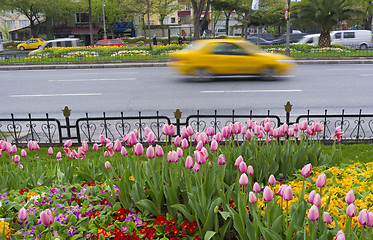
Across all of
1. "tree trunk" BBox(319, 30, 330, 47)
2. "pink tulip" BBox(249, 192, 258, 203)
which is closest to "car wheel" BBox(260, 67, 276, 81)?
"pink tulip" BBox(249, 192, 258, 203)

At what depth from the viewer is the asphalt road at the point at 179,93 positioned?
1044cm

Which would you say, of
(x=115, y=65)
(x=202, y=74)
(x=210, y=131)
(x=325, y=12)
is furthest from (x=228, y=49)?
(x=325, y=12)

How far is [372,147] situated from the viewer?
6.43 metres

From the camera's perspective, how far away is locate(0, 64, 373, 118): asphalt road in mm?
10445

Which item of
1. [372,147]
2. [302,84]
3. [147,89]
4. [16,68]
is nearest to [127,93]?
[147,89]

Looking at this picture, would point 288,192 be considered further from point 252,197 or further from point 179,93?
point 179,93

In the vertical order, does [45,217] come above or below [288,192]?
below

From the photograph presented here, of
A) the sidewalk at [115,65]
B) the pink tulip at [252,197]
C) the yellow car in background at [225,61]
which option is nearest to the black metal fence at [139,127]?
the pink tulip at [252,197]

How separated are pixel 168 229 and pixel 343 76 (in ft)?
46.7

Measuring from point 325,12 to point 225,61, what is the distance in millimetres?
15034

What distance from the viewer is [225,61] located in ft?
48.2

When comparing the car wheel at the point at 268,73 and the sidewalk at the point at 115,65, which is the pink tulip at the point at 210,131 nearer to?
the car wheel at the point at 268,73

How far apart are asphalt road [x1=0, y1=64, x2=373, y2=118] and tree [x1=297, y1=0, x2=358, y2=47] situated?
9.94 m

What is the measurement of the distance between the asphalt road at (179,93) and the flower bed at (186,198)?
5.43 metres
